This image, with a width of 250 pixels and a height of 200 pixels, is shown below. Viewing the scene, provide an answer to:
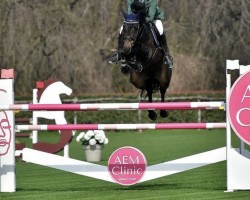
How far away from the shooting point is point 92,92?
29188mm

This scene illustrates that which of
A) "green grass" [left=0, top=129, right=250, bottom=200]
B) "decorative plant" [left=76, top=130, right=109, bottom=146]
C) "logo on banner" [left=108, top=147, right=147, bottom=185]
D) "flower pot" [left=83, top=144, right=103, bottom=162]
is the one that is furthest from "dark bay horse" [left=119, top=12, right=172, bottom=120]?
"flower pot" [left=83, top=144, right=103, bottom=162]

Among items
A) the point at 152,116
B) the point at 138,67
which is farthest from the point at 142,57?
the point at 152,116

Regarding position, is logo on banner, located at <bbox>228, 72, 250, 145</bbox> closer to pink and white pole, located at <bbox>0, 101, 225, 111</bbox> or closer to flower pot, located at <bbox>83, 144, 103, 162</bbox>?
pink and white pole, located at <bbox>0, 101, 225, 111</bbox>

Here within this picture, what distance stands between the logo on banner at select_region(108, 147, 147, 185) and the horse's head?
140cm

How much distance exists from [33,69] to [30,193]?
1662 centimetres

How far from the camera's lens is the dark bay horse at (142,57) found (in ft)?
34.4

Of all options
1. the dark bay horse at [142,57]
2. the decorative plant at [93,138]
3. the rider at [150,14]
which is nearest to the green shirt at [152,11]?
the rider at [150,14]

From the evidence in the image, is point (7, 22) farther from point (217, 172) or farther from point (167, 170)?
point (167, 170)

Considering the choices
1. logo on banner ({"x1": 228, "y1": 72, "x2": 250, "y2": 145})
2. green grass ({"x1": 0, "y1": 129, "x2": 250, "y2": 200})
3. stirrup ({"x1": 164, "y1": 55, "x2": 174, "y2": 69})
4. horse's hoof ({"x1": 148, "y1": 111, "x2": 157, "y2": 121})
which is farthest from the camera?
stirrup ({"x1": 164, "y1": 55, "x2": 174, "y2": 69})

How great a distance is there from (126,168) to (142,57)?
1792mm

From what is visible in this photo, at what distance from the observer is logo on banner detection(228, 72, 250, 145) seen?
8.79 metres

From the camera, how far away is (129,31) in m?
10.4

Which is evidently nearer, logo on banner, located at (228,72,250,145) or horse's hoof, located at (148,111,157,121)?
logo on banner, located at (228,72,250,145)

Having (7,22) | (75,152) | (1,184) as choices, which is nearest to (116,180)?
(1,184)
